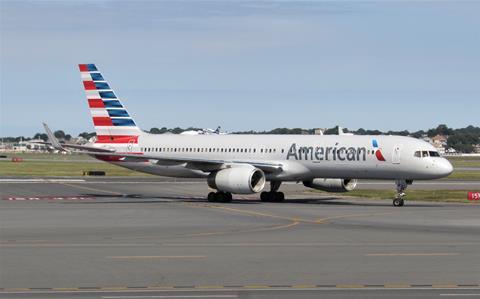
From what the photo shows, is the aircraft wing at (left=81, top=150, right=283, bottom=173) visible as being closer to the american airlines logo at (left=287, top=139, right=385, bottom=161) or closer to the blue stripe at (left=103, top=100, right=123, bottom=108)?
the american airlines logo at (left=287, top=139, right=385, bottom=161)

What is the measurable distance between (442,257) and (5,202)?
3335cm

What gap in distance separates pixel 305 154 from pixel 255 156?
4.05 meters

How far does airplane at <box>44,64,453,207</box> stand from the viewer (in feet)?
178

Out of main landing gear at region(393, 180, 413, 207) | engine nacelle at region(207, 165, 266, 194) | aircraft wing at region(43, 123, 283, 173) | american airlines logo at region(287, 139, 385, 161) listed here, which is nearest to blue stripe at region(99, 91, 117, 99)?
aircraft wing at region(43, 123, 283, 173)

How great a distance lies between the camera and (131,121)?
6631 cm

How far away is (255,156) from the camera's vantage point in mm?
60031

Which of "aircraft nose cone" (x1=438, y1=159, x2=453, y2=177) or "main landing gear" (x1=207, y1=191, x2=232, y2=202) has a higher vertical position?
"aircraft nose cone" (x1=438, y1=159, x2=453, y2=177)

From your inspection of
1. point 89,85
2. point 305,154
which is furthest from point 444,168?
point 89,85

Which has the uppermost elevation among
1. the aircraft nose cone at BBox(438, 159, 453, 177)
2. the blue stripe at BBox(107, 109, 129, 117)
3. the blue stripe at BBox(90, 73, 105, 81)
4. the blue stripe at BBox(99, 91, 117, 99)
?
the blue stripe at BBox(90, 73, 105, 81)

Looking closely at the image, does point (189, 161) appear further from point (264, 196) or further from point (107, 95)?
point (107, 95)

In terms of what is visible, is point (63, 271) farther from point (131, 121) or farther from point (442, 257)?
point (131, 121)

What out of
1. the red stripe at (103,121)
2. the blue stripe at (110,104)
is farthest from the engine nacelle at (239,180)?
the blue stripe at (110,104)

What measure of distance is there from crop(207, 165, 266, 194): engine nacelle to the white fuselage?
2234mm

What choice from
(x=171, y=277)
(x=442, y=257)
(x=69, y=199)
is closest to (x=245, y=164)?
(x=69, y=199)
